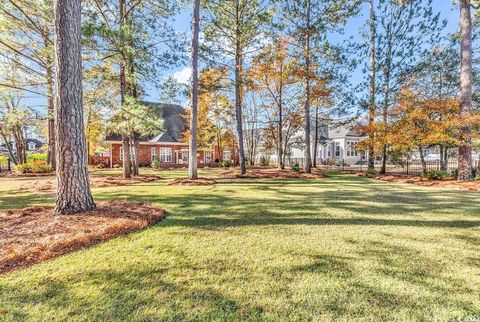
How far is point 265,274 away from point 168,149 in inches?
1041

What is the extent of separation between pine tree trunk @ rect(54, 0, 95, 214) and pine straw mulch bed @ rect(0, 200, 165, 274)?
0.46 m

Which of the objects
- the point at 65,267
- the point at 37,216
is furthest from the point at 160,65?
the point at 65,267

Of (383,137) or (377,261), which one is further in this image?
(383,137)

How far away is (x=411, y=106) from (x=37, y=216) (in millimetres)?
15232

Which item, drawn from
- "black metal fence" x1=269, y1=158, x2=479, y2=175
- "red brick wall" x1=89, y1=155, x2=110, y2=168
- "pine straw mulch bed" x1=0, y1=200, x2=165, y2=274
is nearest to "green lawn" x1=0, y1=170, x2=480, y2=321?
"pine straw mulch bed" x1=0, y1=200, x2=165, y2=274

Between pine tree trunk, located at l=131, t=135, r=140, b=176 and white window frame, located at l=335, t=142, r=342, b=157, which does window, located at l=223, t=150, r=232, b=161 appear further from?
pine tree trunk, located at l=131, t=135, r=140, b=176

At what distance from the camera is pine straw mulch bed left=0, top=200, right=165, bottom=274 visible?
2.87 metres

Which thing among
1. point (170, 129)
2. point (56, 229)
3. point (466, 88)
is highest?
point (170, 129)

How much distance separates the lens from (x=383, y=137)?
13391 mm

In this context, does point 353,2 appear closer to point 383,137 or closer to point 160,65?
point 383,137

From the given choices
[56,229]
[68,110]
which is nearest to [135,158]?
[68,110]

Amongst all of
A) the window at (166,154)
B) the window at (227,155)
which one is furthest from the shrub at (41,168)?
the window at (227,155)

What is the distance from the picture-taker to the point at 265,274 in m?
2.51

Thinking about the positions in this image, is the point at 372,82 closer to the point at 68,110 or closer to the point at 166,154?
the point at 68,110
